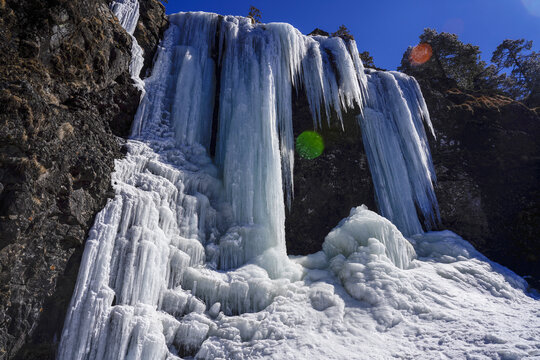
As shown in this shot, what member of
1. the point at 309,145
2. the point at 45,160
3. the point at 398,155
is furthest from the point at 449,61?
the point at 45,160

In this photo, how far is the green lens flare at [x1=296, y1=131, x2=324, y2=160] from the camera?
9273 millimetres

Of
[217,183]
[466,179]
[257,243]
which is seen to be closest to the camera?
[257,243]

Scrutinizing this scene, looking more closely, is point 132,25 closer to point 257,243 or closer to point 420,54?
point 257,243

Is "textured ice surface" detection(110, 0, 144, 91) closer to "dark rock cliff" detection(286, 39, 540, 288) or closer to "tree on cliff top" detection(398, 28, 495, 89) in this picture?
"dark rock cliff" detection(286, 39, 540, 288)

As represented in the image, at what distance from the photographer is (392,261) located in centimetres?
628

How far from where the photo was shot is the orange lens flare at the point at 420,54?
56.0 feet

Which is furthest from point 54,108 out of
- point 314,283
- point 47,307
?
point 314,283

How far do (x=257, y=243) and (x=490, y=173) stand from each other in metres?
8.89

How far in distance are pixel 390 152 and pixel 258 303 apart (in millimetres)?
6155

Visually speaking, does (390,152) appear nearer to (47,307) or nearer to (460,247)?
(460,247)

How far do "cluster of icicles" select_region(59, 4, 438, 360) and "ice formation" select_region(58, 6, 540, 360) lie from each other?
3cm

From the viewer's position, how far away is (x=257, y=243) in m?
5.92

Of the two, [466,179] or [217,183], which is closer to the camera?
[217,183]

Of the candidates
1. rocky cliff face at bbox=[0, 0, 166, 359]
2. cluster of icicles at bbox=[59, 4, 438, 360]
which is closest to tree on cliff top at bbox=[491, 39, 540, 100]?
cluster of icicles at bbox=[59, 4, 438, 360]
